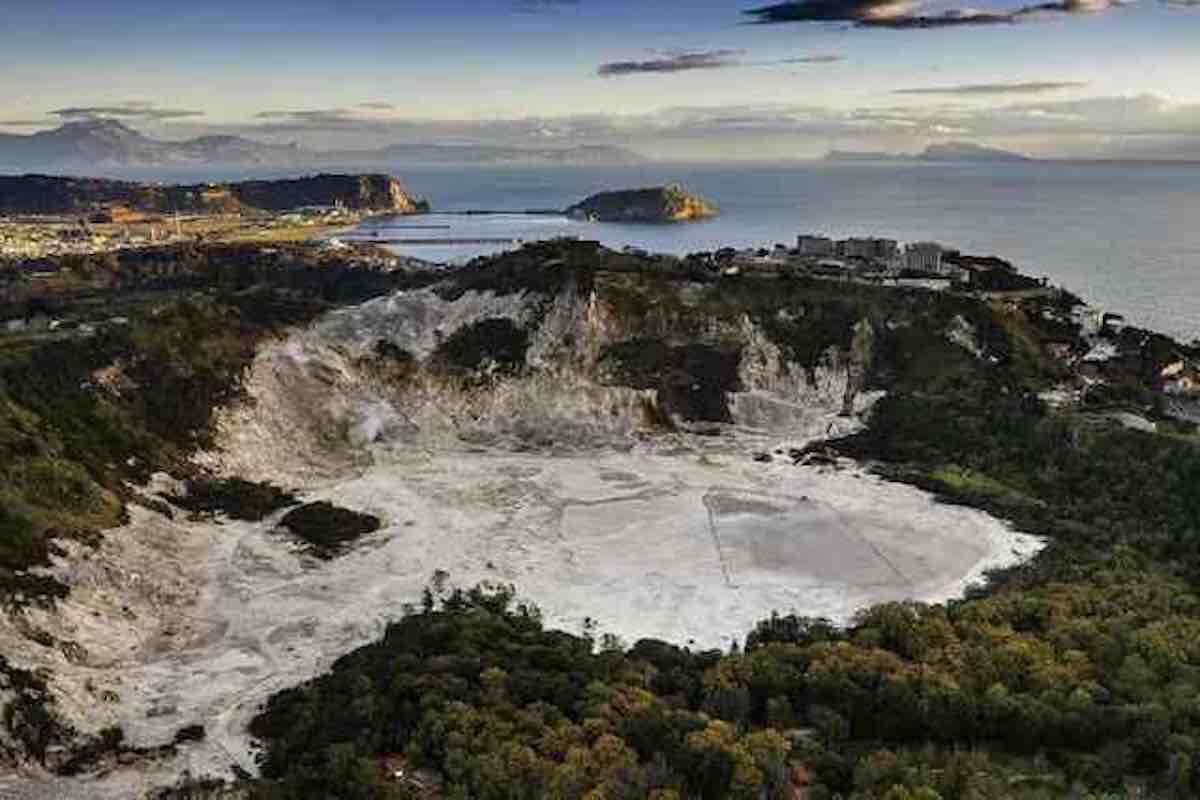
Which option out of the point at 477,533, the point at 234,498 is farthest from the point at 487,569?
the point at 234,498

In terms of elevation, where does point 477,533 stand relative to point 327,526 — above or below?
below

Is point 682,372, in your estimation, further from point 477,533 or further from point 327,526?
point 327,526

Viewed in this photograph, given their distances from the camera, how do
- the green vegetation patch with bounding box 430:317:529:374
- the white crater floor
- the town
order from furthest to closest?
the town, the green vegetation patch with bounding box 430:317:529:374, the white crater floor

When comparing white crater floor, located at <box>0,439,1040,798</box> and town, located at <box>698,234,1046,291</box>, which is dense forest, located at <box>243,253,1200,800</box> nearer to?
white crater floor, located at <box>0,439,1040,798</box>

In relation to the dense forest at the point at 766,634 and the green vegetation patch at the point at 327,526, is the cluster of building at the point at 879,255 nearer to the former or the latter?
the dense forest at the point at 766,634

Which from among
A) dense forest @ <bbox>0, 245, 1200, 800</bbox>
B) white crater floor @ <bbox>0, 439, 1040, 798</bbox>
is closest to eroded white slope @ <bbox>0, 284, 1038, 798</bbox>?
white crater floor @ <bbox>0, 439, 1040, 798</bbox>
